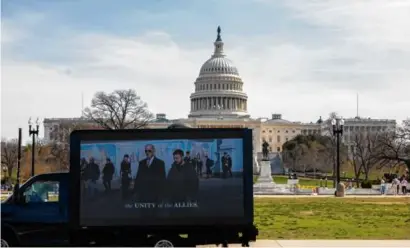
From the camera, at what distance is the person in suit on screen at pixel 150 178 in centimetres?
1569

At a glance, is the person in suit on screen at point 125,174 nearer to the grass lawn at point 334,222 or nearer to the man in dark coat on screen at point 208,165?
the man in dark coat on screen at point 208,165

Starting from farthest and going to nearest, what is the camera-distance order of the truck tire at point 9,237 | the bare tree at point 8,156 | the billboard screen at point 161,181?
1. the bare tree at point 8,156
2. the truck tire at point 9,237
3. the billboard screen at point 161,181

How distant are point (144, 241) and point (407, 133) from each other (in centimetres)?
6272

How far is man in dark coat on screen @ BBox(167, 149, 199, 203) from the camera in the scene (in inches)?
616

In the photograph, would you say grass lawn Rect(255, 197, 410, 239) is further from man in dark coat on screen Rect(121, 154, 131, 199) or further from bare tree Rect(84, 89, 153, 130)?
bare tree Rect(84, 89, 153, 130)

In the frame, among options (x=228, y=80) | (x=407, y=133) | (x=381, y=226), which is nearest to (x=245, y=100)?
(x=228, y=80)

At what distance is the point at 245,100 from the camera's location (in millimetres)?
191375

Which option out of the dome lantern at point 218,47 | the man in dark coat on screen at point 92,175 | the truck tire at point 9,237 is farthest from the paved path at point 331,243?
the dome lantern at point 218,47

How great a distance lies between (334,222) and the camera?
24.4 metres

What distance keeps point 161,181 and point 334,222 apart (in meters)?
10.3

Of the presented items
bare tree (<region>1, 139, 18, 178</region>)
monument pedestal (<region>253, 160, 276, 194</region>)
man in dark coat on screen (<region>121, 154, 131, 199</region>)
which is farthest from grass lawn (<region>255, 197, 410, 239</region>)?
bare tree (<region>1, 139, 18, 178</region>)

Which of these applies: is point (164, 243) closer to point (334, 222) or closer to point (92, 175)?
point (92, 175)

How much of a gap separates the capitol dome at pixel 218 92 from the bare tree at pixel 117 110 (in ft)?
336

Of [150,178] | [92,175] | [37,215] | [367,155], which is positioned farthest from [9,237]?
[367,155]
